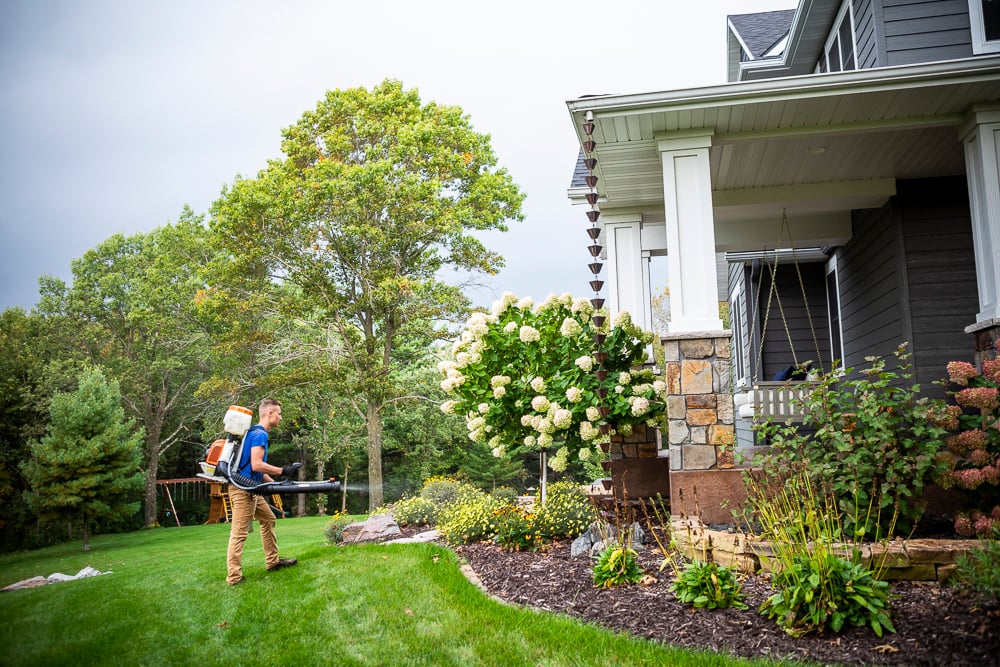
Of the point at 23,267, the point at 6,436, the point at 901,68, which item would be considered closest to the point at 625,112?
the point at 901,68

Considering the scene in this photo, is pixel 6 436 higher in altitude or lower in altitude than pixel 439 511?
higher

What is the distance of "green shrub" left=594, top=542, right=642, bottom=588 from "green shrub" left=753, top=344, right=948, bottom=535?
43.1 inches

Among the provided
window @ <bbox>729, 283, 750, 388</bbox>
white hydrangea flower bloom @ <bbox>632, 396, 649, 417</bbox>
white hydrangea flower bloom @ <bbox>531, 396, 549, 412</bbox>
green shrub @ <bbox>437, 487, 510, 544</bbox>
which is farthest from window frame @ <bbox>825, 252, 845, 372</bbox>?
green shrub @ <bbox>437, 487, 510, 544</bbox>

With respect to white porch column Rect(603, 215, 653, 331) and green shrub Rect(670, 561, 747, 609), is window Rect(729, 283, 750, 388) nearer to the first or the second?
white porch column Rect(603, 215, 653, 331)

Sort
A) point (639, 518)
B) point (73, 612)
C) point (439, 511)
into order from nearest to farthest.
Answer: point (73, 612) → point (639, 518) → point (439, 511)

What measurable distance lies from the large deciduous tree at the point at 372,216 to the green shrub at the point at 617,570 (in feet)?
34.8

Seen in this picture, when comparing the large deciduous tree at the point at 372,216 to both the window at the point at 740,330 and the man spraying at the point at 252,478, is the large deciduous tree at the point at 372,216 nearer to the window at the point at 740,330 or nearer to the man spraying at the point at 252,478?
the window at the point at 740,330

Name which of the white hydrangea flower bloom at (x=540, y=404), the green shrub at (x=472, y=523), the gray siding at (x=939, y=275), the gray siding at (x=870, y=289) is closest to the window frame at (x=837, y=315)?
the gray siding at (x=870, y=289)

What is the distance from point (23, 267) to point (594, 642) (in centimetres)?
329

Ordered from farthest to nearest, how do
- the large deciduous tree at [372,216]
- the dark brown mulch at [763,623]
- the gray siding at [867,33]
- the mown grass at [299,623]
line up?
the large deciduous tree at [372,216] < the gray siding at [867,33] < the mown grass at [299,623] < the dark brown mulch at [763,623]

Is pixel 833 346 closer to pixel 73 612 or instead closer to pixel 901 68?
pixel 901 68

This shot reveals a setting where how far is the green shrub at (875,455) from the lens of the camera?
3992 mm

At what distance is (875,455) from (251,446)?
163 inches

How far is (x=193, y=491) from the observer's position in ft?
69.7
